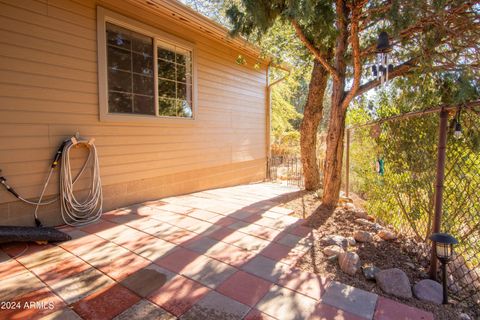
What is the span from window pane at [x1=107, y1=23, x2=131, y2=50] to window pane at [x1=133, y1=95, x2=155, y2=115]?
71 cm

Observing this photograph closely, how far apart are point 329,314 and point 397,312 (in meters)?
Answer: 0.45

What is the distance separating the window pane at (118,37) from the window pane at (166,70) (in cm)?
60

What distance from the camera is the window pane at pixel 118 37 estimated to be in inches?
139

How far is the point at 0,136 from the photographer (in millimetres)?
2602

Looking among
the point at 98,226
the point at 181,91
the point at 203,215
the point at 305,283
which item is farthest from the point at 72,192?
the point at 305,283

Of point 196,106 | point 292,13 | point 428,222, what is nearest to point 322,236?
point 428,222

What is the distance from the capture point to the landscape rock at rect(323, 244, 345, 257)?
242cm

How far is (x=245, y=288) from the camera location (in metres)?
1.92

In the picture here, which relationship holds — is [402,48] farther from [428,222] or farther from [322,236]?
[322,236]

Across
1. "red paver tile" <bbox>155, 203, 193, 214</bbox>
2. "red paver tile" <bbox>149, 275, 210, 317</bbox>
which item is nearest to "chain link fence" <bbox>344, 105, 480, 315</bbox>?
"red paver tile" <bbox>149, 275, 210, 317</bbox>

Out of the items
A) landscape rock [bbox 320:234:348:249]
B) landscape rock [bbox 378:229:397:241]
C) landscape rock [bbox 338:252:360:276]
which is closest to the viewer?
landscape rock [bbox 338:252:360:276]

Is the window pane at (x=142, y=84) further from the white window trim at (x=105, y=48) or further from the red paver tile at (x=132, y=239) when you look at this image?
the red paver tile at (x=132, y=239)

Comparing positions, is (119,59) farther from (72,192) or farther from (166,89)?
(72,192)

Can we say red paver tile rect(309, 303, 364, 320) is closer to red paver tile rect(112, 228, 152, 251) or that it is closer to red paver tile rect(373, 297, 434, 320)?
red paver tile rect(373, 297, 434, 320)
